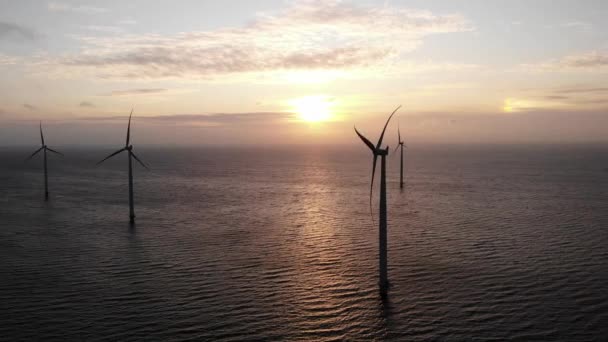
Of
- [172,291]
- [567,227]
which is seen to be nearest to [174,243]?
[172,291]

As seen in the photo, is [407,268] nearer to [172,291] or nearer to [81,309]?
[172,291]

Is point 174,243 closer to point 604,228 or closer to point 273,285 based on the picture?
point 273,285

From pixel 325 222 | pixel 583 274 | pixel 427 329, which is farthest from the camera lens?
pixel 325 222

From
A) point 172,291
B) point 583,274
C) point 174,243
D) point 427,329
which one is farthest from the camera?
point 174,243

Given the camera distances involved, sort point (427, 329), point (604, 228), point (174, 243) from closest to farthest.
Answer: point (427, 329)
point (174, 243)
point (604, 228)

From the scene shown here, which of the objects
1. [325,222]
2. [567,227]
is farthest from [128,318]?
[567,227]

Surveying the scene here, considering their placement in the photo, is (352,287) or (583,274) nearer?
(352,287)
